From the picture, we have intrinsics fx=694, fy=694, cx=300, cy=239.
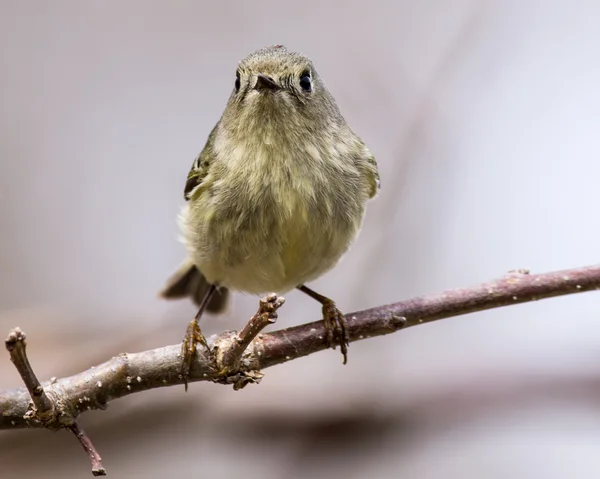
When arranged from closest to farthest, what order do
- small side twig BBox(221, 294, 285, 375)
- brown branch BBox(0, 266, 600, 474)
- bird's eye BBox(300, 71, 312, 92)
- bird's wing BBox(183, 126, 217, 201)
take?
small side twig BBox(221, 294, 285, 375) < brown branch BBox(0, 266, 600, 474) < bird's eye BBox(300, 71, 312, 92) < bird's wing BBox(183, 126, 217, 201)

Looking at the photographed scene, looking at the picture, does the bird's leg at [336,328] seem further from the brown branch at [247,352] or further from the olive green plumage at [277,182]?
the olive green plumage at [277,182]

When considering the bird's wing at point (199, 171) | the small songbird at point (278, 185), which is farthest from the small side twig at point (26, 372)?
the bird's wing at point (199, 171)

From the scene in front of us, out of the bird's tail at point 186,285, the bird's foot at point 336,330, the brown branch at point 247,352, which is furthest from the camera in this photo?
the bird's tail at point 186,285

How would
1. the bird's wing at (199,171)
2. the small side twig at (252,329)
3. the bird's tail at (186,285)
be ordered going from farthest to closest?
the bird's tail at (186,285), the bird's wing at (199,171), the small side twig at (252,329)

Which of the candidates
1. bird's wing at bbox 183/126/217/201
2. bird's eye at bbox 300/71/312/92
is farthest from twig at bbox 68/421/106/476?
bird's eye at bbox 300/71/312/92

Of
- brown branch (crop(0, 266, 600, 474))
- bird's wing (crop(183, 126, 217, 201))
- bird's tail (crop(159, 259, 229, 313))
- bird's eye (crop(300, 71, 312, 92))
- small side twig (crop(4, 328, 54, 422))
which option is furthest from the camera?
bird's tail (crop(159, 259, 229, 313))

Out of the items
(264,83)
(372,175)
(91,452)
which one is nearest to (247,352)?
(91,452)

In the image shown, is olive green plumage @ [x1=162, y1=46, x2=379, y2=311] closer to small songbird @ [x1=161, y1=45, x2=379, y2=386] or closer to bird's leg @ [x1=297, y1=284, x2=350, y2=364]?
small songbird @ [x1=161, y1=45, x2=379, y2=386]
